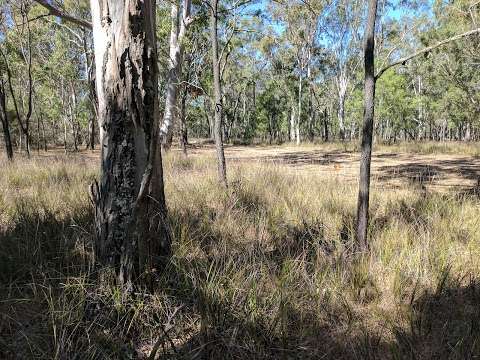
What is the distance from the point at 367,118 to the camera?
3.16 metres

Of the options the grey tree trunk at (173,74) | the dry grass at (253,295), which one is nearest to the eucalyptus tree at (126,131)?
the dry grass at (253,295)

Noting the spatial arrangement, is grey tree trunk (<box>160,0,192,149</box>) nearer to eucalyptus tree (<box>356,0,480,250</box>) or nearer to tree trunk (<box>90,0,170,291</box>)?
eucalyptus tree (<box>356,0,480,250</box>)

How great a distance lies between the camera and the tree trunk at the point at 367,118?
306cm

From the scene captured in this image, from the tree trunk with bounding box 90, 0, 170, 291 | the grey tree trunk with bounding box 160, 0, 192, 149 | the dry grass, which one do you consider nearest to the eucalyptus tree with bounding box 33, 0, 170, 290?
the tree trunk with bounding box 90, 0, 170, 291

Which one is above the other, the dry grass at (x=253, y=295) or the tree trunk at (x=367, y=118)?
the tree trunk at (x=367, y=118)

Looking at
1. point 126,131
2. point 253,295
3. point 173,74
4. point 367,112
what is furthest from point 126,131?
point 173,74

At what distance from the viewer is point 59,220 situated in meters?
3.89

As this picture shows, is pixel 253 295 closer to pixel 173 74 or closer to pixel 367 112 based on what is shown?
pixel 367 112

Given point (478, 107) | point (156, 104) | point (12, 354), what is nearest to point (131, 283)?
point (12, 354)

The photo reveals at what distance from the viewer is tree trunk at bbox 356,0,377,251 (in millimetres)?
3064

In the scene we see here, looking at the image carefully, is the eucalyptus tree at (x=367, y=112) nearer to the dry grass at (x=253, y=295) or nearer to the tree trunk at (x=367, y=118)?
the tree trunk at (x=367, y=118)

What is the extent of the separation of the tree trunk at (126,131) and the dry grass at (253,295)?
0.22 m

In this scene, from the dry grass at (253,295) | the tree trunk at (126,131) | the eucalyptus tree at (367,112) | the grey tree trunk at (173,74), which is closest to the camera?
the dry grass at (253,295)

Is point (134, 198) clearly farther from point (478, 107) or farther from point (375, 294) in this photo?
point (478, 107)
